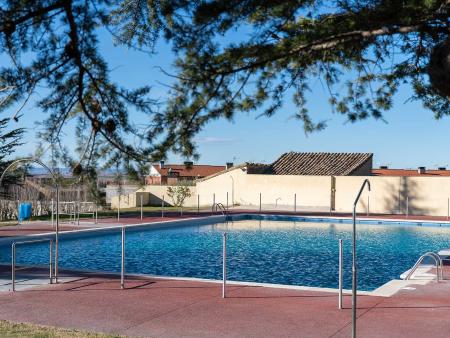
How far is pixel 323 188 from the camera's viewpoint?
34406mm

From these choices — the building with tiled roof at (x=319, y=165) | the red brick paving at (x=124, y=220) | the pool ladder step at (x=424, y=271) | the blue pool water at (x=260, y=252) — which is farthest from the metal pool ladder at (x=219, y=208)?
the pool ladder step at (x=424, y=271)

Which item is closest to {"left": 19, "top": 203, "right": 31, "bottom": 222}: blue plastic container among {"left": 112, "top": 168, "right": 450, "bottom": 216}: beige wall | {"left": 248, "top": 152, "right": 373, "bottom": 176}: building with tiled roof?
{"left": 112, "top": 168, "right": 450, "bottom": 216}: beige wall

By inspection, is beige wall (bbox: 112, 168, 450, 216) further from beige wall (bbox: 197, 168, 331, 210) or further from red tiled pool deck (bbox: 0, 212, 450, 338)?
A: red tiled pool deck (bbox: 0, 212, 450, 338)

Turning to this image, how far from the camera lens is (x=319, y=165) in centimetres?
3997

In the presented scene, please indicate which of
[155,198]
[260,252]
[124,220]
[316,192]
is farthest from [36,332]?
[155,198]

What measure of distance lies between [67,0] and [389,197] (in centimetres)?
2804

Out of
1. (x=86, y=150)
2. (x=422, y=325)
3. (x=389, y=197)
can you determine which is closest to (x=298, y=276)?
(x=422, y=325)

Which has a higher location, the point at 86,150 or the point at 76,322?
the point at 86,150

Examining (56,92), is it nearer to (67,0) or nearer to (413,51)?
(67,0)

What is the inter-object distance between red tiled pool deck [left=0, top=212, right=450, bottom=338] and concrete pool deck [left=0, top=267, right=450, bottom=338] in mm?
13

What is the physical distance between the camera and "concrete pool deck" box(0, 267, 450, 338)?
8234 mm

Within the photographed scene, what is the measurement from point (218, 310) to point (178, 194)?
2873cm

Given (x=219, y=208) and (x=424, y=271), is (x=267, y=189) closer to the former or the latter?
(x=219, y=208)

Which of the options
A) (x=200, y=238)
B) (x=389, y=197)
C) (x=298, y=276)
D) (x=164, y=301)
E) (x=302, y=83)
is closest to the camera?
(x=302, y=83)
